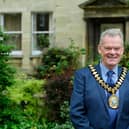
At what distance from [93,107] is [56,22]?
16252 millimetres

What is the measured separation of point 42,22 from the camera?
2139 centimetres

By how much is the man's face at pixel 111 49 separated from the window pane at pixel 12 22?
1689 centimetres

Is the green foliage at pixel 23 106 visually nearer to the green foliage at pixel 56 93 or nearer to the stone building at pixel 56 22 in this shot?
the green foliage at pixel 56 93

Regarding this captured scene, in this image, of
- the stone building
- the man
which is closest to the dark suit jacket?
the man

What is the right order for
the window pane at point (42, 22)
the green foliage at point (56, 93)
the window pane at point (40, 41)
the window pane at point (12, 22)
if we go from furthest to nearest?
the window pane at point (12, 22) < the window pane at point (42, 22) < the window pane at point (40, 41) < the green foliage at point (56, 93)

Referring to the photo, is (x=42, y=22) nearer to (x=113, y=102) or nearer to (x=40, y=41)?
(x=40, y=41)

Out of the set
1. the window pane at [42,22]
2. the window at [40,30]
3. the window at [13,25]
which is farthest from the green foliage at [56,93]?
the window at [13,25]

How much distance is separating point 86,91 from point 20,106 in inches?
264

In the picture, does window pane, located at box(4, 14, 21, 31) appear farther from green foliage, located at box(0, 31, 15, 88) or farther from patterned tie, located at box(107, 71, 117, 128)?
patterned tie, located at box(107, 71, 117, 128)

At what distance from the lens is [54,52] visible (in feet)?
63.7

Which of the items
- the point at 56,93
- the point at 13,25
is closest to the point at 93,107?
the point at 56,93

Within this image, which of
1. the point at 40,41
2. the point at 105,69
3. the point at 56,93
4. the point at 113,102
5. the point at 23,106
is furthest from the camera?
the point at 40,41

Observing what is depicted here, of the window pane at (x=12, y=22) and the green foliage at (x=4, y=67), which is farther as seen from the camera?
the window pane at (x=12, y=22)

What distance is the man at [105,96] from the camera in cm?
465
